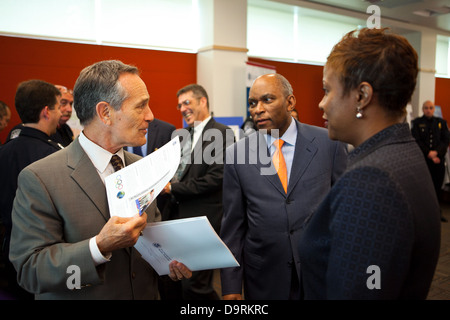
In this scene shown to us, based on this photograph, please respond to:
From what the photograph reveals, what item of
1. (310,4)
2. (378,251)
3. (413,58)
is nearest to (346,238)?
(378,251)

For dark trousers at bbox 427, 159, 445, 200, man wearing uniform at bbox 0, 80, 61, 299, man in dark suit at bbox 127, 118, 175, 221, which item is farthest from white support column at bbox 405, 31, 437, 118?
man wearing uniform at bbox 0, 80, 61, 299

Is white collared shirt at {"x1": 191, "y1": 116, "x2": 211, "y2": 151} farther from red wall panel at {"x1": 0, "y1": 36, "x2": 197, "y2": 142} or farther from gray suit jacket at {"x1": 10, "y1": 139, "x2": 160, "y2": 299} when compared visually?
red wall panel at {"x1": 0, "y1": 36, "x2": 197, "y2": 142}

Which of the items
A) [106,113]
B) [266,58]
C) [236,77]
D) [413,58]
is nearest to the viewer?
[413,58]

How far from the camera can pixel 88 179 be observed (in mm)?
1383

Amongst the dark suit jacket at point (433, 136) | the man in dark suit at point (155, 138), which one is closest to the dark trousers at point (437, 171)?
the dark suit jacket at point (433, 136)

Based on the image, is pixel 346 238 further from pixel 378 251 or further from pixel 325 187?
pixel 325 187

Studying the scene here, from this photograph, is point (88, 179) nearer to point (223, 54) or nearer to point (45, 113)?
point (45, 113)

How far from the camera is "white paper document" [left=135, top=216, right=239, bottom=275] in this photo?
1292 millimetres

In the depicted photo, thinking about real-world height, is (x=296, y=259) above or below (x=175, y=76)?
below

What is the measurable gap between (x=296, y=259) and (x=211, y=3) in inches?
220

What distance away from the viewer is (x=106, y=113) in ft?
4.72

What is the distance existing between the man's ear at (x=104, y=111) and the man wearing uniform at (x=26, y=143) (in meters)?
1.26

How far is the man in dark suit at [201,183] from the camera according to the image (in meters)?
3.15

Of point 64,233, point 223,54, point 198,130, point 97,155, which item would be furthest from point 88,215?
point 223,54
